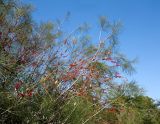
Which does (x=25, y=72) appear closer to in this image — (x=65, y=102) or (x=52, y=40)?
(x=65, y=102)

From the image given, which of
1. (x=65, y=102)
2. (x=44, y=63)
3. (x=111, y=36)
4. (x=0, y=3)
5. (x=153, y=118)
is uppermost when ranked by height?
(x=153, y=118)

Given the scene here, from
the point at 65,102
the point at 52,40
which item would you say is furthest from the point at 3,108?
the point at 52,40

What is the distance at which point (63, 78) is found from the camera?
21.5 ft

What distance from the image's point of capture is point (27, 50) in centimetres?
739

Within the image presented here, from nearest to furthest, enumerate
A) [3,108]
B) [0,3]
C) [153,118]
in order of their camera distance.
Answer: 1. [3,108]
2. [0,3]
3. [153,118]

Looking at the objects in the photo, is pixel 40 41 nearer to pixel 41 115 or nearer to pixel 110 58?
pixel 110 58

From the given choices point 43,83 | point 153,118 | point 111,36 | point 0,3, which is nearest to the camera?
point 43,83

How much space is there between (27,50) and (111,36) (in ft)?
6.05

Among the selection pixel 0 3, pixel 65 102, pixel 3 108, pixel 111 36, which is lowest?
pixel 3 108

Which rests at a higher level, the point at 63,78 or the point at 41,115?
the point at 63,78

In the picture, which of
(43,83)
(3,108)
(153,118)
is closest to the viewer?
(3,108)

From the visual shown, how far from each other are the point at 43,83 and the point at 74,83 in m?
0.65

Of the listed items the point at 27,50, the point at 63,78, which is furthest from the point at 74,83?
the point at 27,50

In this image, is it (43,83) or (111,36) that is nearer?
(43,83)
